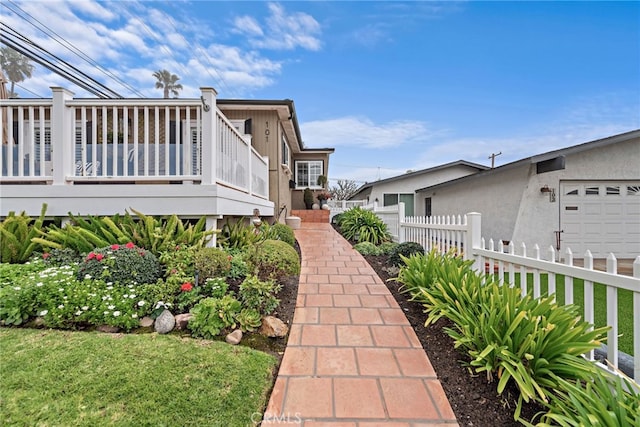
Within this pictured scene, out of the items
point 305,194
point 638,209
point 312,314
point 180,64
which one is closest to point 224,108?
point 180,64

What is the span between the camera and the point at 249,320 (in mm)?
2658

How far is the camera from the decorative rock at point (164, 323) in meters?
2.56

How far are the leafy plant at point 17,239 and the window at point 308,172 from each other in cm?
1312

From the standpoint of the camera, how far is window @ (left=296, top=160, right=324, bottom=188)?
53.9 feet

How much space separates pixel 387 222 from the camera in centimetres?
837

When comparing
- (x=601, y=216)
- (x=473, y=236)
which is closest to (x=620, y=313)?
(x=473, y=236)

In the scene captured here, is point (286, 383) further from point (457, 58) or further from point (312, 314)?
point (457, 58)

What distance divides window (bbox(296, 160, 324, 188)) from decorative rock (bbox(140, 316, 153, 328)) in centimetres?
1395

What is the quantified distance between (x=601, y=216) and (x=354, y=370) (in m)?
9.97

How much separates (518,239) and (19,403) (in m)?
10.2

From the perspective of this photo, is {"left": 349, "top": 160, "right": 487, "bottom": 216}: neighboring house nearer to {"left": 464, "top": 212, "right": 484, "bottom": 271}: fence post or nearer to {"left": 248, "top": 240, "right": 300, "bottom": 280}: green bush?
{"left": 464, "top": 212, "right": 484, "bottom": 271}: fence post

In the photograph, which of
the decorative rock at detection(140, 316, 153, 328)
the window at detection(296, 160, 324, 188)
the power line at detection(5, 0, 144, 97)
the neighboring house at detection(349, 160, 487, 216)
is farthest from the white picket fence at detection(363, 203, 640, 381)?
the power line at detection(5, 0, 144, 97)

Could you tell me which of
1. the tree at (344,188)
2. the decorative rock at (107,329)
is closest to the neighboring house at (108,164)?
the decorative rock at (107,329)

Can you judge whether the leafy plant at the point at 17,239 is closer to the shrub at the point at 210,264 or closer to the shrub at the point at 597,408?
the shrub at the point at 210,264
